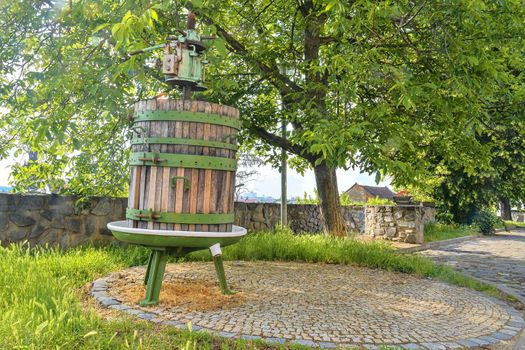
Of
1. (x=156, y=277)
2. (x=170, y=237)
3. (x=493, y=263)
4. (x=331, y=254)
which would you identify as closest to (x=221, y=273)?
(x=156, y=277)

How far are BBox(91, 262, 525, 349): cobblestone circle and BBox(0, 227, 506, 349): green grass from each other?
323mm

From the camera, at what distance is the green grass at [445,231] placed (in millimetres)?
13606

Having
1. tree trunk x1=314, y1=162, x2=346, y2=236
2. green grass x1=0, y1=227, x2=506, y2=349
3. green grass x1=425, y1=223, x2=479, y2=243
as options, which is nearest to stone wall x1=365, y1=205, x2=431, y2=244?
green grass x1=425, y1=223, x2=479, y2=243

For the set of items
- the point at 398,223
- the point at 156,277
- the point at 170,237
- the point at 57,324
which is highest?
the point at 398,223

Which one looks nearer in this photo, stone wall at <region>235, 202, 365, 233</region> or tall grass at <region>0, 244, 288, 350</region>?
tall grass at <region>0, 244, 288, 350</region>

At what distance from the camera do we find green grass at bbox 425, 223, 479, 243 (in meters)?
13.6

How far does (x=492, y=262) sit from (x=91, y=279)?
8258 mm

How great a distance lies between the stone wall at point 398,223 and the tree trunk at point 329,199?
4203 millimetres

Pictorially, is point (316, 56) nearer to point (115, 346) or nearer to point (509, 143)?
point (115, 346)

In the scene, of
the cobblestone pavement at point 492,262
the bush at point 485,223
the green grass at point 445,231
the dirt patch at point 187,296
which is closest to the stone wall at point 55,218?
the dirt patch at point 187,296

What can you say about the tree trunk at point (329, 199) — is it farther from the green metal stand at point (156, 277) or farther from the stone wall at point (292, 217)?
the green metal stand at point (156, 277)

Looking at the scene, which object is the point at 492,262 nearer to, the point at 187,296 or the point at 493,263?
the point at 493,263

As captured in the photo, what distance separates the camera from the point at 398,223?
1241 cm

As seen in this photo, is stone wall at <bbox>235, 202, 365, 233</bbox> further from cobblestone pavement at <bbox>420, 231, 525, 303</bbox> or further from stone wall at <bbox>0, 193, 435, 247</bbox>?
cobblestone pavement at <bbox>420, 231, 525, 303</bbox>
